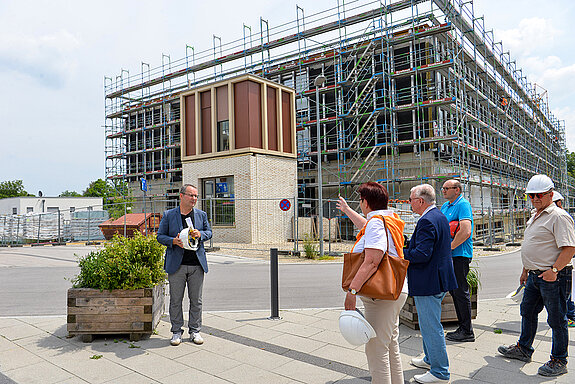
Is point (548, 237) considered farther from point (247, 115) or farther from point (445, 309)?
point (247, 115)

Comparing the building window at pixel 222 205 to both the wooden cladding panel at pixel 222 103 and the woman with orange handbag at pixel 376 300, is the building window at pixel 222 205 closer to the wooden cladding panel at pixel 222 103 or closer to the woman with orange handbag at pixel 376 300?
the wooden cladding panel at pixel 222 103

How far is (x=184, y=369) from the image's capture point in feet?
14.5

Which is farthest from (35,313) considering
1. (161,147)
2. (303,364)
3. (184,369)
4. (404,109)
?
(161,147)

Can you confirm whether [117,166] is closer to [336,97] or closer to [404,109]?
[336,97]

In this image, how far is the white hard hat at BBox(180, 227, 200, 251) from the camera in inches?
203

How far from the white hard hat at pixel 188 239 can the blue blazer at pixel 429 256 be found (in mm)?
2477

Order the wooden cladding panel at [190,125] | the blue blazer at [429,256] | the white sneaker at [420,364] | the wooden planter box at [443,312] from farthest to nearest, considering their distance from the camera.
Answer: the wooden cladding panel at [190,125] → the wooden planter box at [443,312] → the white sneaker at [420,364] → the blue blazer at [429,256]

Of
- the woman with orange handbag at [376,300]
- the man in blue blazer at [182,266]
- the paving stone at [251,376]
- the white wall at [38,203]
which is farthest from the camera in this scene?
the white wall at [38,203]

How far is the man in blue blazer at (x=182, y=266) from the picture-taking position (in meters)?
5.28

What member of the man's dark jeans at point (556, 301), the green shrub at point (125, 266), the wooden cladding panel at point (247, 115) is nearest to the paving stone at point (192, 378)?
the green shrub at point (125, 266)

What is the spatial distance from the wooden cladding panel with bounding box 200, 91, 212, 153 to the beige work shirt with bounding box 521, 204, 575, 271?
20703 millimetres

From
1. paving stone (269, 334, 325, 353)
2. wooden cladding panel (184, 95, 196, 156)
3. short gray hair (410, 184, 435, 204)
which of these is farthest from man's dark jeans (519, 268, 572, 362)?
wooden cladding panel (184, 95, 196, 156)

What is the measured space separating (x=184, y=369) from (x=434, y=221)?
2799mm

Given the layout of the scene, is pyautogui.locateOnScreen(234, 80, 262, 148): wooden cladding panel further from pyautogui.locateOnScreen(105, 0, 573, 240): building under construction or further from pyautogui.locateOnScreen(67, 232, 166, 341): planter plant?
pyautogui.locateOnScreen(67, 232, 166, 341): planter plant
